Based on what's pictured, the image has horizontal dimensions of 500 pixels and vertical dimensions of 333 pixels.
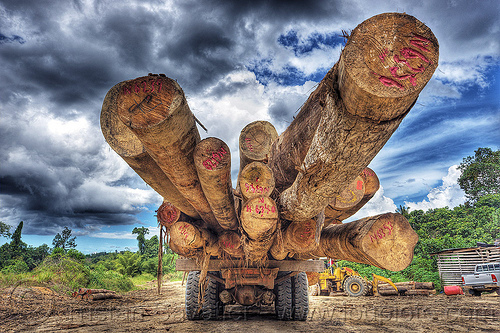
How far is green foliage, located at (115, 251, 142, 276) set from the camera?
74.8 feet

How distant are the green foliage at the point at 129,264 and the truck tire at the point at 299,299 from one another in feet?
71.2

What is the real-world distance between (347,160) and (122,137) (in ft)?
6.40

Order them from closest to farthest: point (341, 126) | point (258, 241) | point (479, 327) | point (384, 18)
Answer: point (384, 18), point (341, 126), point (258, 241), point (479, 327)

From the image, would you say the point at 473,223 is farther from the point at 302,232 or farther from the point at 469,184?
the point at 302,232

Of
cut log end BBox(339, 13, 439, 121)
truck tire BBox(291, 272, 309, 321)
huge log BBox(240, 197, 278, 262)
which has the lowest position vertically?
truck tire BBox(291, 272, 309, 321)

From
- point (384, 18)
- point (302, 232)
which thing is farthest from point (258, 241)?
point (384, 18)

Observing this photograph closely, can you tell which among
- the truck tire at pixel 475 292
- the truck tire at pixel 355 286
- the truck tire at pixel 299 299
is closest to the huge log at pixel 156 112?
the truck tire at pixel 299 299

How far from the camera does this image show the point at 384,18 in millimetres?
1350

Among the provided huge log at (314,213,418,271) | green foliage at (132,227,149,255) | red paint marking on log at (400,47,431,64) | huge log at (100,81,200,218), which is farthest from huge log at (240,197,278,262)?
green foliage at (132,227,149,255)

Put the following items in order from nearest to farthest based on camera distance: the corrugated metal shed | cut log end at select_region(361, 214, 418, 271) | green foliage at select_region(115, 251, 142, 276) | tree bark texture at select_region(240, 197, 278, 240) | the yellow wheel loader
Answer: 1. cut log end at select_region(361, 214, 418, 271)
2. tree bark texture at select_region(240, 197, 278, 240)
3. the yellow wheel loader
4. the corrugated metal shed
5. green foliage at select_region(115, 251, 142, 276)

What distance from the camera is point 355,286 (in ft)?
41.3

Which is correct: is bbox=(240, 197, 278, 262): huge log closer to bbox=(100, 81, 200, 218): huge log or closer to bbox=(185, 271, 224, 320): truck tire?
bbox=(100, 81, 200, 218): huge log

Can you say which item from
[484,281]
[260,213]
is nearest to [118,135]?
[260,213]

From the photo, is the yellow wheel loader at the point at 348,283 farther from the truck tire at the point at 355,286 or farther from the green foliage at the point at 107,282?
the green foliage at the point at 107,282
